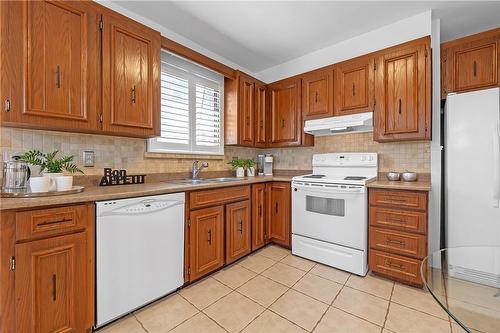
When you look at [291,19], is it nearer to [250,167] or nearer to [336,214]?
[250,167]

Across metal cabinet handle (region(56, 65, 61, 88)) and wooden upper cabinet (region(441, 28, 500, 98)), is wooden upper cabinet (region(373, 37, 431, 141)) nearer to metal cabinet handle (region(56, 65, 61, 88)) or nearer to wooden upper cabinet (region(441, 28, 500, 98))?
wooden upper cabinet (region(441, 28, 500, 98))

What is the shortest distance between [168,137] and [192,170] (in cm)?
46

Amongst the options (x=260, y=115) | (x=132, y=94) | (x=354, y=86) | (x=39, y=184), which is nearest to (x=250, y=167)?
(x=260, y=115)

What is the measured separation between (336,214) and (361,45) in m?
2.05

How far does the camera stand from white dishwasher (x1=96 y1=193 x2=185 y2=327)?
1.43 metres

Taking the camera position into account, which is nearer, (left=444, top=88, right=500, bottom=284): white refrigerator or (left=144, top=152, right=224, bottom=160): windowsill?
(left=444, top=88, right=500, bottom=284): white refrigerator

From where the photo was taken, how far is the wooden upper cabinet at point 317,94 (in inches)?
108

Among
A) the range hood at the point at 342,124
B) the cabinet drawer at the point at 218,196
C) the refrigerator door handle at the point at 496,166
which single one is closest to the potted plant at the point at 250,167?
the cabinet drawer at the point at 218,196

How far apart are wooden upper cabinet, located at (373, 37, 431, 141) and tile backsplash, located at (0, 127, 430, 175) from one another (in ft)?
1.11

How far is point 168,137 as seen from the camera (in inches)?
96.8

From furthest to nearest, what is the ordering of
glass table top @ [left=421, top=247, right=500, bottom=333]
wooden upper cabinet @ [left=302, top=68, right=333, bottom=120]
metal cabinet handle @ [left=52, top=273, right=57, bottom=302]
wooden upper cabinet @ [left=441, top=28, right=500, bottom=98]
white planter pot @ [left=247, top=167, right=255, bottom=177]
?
white planter pot @ [left=247, top=167, right=255, bottom=177] < wooden upper cabinet @ [left=302, top=68, right=333, bottom=120] < wooden upper cabinet @ [left=441, top=28, right=500, bottom=98] < metal cabinet handle @ [left=52, top=273, right=57, bottom=302] < glass table top @ [left=421, top=247, right=500, bottom=333]

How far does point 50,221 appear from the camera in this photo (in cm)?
122

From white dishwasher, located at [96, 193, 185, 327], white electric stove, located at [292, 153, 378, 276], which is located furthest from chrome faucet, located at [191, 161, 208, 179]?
white electric stove, located at [292, 153, 378, 276]

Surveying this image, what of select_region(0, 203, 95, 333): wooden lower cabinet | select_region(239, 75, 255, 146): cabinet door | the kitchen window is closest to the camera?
select_region(0, 203, 95, 333): wooden lower cabinet
